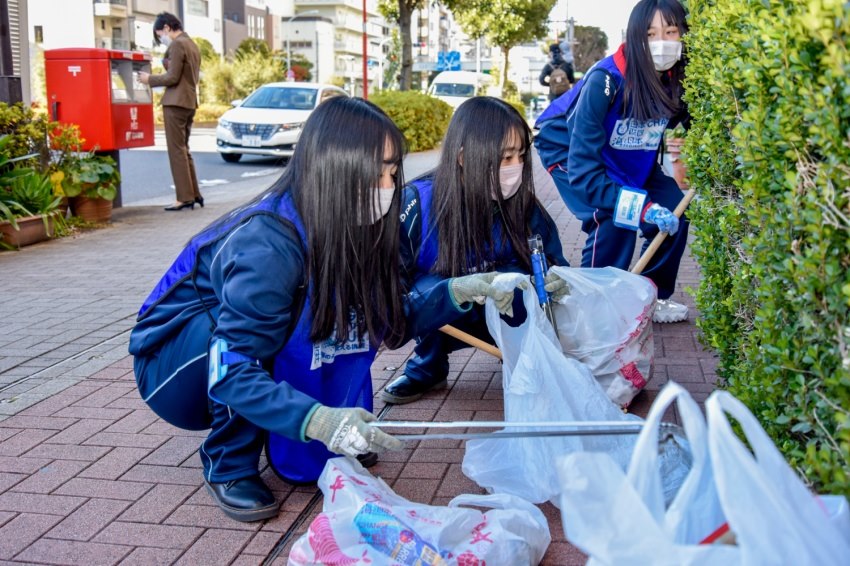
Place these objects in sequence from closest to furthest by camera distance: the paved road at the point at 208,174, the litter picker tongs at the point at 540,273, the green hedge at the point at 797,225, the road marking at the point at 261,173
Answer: the green hedge at the point at 797,225
the litter picker tongs at the point at 540,273
the paved road at the point at 208,174
the road marking at the point at 261,173

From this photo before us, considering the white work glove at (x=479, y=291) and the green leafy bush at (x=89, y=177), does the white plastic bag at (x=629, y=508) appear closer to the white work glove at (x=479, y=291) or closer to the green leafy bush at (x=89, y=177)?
the white work glove at (x=479, y=291)

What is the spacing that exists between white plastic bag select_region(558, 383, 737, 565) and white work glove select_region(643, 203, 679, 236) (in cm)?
258

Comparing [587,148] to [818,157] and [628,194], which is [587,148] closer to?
[628,194]

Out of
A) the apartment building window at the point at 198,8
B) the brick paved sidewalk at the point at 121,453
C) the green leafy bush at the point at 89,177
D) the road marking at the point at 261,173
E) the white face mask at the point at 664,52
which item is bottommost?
the brick paved sidewalk at the point at 121,453

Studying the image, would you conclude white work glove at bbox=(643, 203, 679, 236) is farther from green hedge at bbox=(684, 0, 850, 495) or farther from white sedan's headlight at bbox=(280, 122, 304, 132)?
white sedan's headlight at bbox=(280, 122, 304, 132)

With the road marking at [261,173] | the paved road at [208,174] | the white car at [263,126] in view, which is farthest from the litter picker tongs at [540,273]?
the white car at [263,126]

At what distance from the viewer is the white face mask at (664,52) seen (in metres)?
4.39

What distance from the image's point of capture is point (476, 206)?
3.65 m

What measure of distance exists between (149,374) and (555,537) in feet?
4.35

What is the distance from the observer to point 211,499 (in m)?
3.08

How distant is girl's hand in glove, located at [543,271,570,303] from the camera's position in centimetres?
353

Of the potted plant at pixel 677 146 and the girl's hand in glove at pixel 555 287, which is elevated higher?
the potted plant at pixel 677 146

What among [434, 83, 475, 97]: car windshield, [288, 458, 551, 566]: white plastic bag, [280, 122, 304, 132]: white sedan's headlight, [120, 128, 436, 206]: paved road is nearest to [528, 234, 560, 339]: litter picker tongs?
[288, 458, 551, 566]: white plastic bag

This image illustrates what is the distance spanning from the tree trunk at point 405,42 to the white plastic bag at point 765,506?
19767 mm
